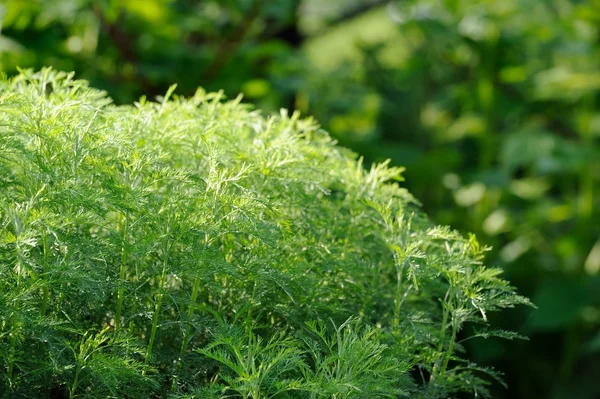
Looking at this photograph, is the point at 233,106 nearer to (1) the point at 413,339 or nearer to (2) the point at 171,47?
(1) the point at 413,339

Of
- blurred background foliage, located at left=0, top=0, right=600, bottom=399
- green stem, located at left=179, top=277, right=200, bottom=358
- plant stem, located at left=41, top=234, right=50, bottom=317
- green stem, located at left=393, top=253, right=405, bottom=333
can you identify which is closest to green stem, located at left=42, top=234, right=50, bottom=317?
plant stem, located at left=41, top=234, right=50, bottom=317

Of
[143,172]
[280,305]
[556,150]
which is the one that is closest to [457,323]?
[280,305]

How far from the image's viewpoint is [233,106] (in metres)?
0.92

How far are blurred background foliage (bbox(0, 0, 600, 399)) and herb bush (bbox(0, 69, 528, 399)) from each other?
1.61m

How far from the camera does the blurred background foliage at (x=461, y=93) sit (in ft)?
8.75

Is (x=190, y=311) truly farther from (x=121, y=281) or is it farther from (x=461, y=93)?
(x=461, y=93)

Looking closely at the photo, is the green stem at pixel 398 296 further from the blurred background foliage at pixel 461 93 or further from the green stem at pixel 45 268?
the blurred background foliage at pixel 461 93

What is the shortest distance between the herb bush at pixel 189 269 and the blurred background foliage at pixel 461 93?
161 centimetres

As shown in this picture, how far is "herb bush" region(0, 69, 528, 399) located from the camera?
2.19ft

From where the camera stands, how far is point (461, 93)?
3.19 m

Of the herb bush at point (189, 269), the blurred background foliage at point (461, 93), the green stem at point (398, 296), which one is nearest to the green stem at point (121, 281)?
the herb bush at point (189, 269)

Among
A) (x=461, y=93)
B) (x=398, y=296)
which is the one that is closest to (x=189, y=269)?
(x=398, y=296)

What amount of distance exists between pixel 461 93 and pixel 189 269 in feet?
8.62

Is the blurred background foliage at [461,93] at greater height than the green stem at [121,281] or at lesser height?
greater
